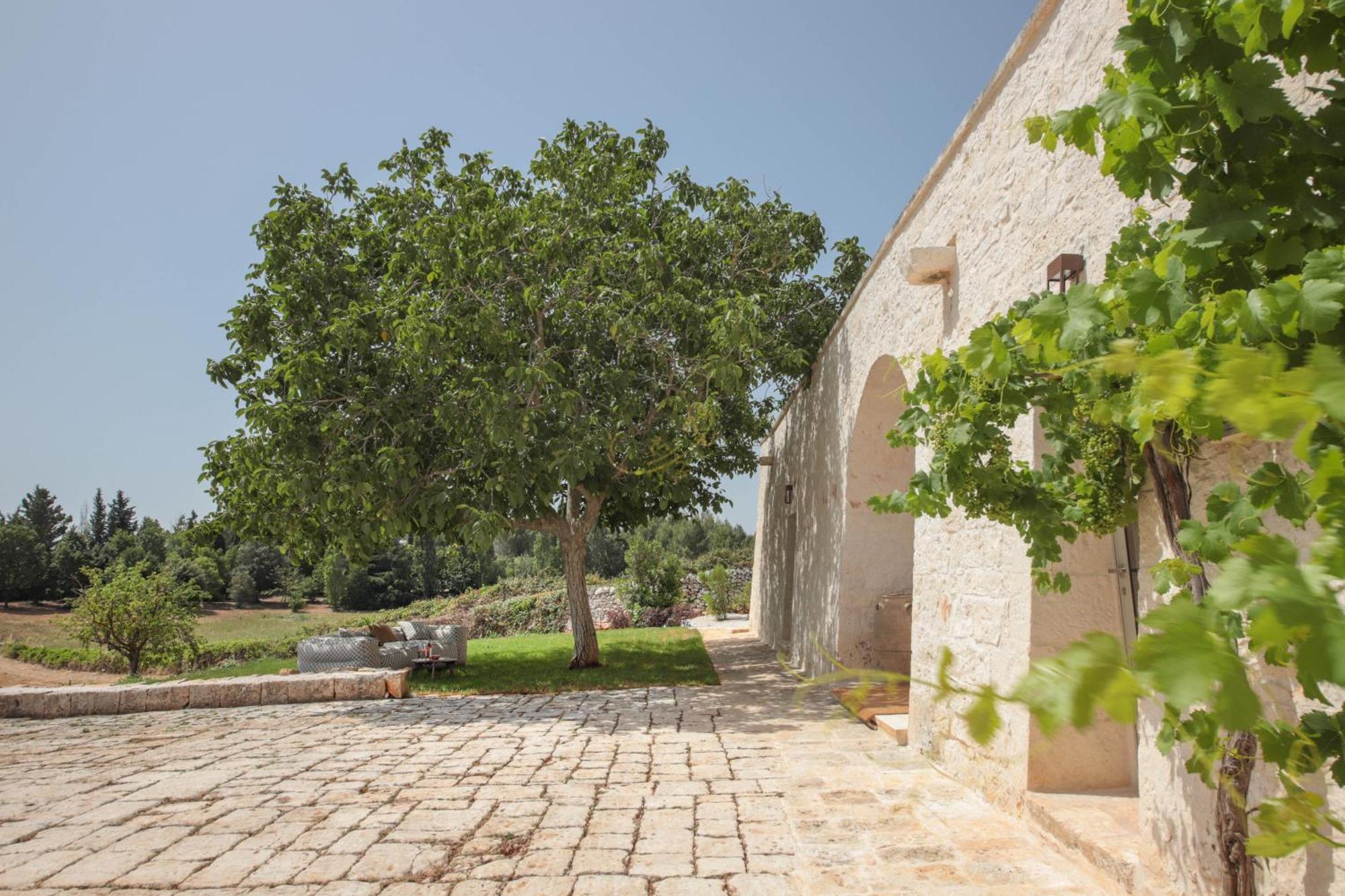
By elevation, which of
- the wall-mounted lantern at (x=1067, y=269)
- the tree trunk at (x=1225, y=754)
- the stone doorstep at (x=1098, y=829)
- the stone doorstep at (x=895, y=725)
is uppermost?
the wall-mounted lantern at (x=1067, y=269)

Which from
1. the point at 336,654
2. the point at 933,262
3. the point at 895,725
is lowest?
the point at 336,654

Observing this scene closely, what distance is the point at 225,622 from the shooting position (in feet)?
105

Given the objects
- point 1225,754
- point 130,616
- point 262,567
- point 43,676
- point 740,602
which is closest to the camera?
point 1225,754

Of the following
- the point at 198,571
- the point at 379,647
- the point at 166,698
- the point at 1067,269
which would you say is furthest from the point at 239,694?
the point at 198,571

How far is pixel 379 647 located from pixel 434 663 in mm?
744

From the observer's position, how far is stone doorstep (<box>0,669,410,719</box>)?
7.74 metres

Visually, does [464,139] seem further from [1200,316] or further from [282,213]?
[1200,316]

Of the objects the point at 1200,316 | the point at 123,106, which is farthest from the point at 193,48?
the point at 1200,316

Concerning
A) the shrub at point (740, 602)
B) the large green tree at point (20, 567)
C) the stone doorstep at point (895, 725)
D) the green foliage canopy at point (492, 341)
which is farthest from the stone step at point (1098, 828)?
the large green tree at point (20, 567)

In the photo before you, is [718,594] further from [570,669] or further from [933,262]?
[933,262]

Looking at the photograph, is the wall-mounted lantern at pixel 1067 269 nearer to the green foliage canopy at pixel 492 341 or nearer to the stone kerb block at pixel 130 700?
the green foliage canopy at pixel 492 341

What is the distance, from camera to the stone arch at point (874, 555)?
7277 mm

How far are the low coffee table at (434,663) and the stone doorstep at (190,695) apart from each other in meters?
2.06

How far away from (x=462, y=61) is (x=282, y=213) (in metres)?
3.14
